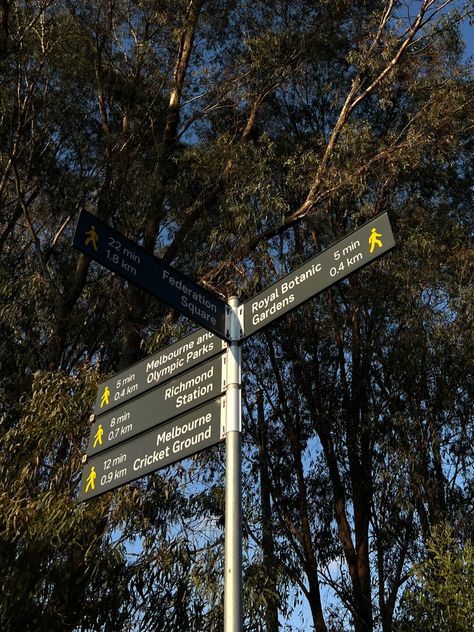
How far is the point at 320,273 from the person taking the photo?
412 cm

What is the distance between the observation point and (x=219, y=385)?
408cm

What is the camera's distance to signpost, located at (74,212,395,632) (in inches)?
154

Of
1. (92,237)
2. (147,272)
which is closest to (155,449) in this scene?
(147,272)

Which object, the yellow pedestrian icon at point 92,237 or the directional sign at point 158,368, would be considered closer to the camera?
the yellow pedestrian icon at point 92,237

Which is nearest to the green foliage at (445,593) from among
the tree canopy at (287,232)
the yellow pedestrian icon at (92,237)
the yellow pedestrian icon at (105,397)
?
the tree canopy at (287,232)

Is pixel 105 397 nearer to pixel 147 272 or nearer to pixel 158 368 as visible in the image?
pixel 158 368

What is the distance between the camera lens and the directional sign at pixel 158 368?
438 centimetres

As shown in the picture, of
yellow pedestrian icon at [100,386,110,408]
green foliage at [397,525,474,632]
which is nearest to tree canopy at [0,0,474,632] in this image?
green foliage at [397,525,474,632]

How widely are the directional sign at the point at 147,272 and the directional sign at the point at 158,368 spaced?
0.67ft

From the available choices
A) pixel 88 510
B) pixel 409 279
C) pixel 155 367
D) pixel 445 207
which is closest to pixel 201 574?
pixel 88 510

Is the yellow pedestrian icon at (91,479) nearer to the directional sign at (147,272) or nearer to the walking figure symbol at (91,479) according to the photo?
the walking figure symbol at (91,479)

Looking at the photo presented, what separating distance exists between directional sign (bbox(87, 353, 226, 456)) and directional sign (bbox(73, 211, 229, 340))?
245mm

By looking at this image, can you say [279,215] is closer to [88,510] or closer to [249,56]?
[249,56]

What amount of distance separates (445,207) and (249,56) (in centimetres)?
470
